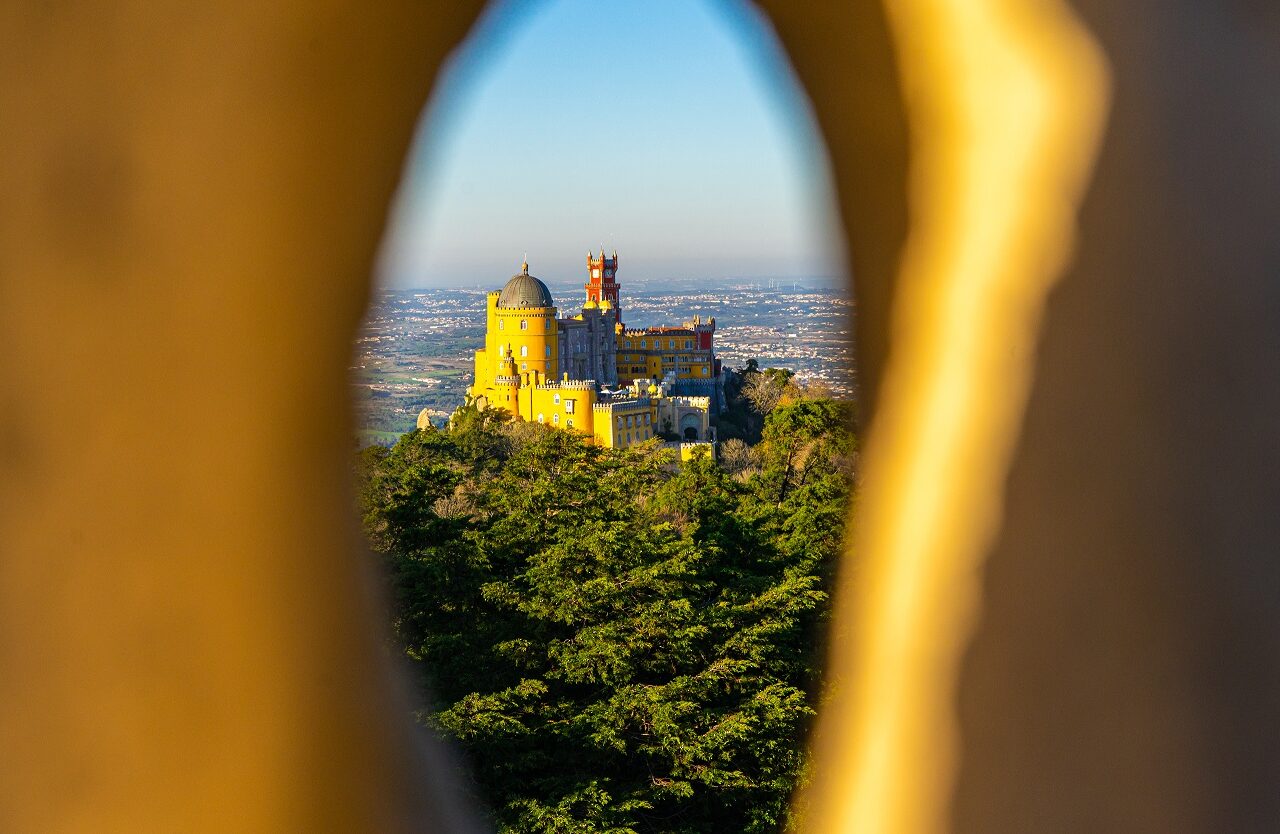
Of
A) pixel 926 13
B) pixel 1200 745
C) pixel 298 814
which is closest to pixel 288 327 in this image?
pixel 298 814

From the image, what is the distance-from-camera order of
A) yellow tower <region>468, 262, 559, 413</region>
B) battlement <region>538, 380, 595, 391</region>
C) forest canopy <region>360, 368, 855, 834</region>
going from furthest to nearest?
yellow tower <region>468, 262, 559, 413</region>
battlement <region>538, 380, 595, 391</region>
forest canopy <region>360, 368, 855, 834</region>

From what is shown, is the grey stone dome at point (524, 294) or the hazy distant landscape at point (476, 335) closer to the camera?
the hazy distant landscape at point (476, 335)

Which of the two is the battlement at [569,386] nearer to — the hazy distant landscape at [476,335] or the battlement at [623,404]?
the battlement at [623,404]

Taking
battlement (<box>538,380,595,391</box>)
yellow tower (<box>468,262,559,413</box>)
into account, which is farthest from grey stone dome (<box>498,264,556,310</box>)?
battlement (<box>538,380,595,391</box>)

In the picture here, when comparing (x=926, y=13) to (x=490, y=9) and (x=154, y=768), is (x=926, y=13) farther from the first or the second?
(x=154, y=768)

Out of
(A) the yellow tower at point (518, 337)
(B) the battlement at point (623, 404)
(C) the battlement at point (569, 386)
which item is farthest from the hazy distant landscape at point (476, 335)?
(B) the battlement at point (623, 404)

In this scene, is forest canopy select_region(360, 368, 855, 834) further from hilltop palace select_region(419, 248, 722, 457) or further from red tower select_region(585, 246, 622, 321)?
red tower select_region(585, 246, 622, 321)
